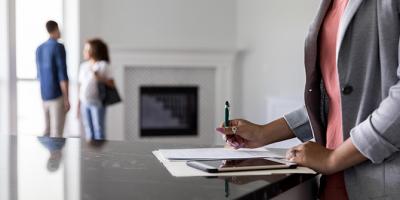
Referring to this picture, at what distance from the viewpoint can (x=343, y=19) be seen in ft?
3.42

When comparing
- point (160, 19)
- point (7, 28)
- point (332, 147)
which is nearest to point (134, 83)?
point (160, 19)

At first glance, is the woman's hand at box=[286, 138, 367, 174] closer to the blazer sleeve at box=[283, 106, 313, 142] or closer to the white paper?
the white paper

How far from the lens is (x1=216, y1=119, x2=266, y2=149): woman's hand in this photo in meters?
1.27

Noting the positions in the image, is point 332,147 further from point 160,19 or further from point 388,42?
point 160,19

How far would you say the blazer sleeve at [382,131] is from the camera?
97 cm

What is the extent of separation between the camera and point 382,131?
975 mm

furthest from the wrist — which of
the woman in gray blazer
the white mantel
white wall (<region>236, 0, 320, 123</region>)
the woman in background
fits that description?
the white mantel

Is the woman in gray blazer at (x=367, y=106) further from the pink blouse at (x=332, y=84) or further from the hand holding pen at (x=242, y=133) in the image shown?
the hand holding pen at (x=242, y=133)

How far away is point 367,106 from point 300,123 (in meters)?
0.23

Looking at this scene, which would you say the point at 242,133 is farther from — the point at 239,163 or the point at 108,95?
the point at 108,95

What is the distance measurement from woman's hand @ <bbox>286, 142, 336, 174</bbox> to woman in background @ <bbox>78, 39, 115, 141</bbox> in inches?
152

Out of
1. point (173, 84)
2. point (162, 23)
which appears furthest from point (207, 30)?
point (173, 84)

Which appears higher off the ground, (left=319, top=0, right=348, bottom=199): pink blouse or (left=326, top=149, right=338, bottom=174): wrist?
(left=319, top=0, right=348, bottom=199): pink blouse

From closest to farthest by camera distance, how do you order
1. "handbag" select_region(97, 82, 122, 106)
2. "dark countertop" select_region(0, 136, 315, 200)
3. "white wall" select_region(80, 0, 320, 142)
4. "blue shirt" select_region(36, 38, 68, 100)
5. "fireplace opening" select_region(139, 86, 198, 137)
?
1. "dark countertop" select_region(0, 136, 315, 200)
2. "blue shirt" select_region(36, 38, 68, 100)
3. "handbag" select_region(97, 82, 122, 106)
4. "white wall" select_region(80, 0, 320, 142)
5. "fireplace opening" select_region(139, 86, 198, 137)
